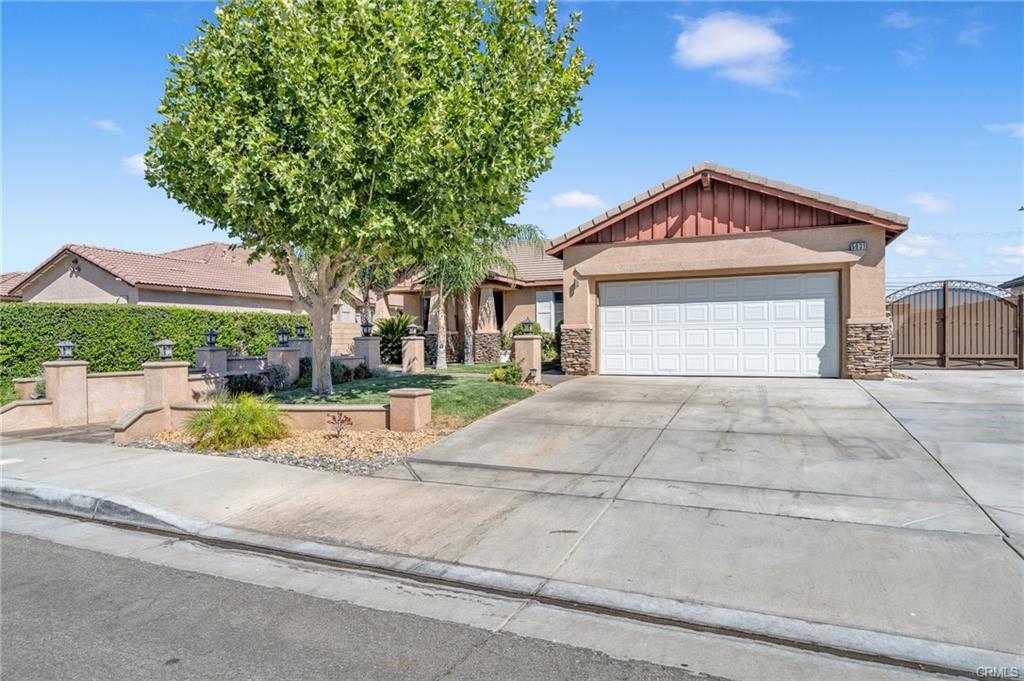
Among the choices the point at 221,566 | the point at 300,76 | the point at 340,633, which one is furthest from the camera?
the point at 300,76

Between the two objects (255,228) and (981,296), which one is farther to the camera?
(981,296)

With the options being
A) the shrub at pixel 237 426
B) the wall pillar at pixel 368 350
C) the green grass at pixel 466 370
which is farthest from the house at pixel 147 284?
the shrub at pixel 237 426

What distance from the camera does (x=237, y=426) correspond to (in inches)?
368

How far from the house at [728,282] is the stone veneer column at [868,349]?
0.9 inches

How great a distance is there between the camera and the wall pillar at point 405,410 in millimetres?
9844

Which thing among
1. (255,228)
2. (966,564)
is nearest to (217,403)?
(255,228)

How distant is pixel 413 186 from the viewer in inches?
428

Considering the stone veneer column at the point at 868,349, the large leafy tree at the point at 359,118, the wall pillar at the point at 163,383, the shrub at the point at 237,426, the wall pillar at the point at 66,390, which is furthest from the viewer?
the stone veneer column at the point at 868,349

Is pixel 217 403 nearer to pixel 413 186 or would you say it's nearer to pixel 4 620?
pixel 413 186

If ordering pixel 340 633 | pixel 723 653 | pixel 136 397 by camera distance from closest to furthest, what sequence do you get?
1. pixel 723 653
2. pixel 340 633
3. pixel 136 397

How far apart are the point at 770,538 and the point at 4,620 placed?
5.89 m

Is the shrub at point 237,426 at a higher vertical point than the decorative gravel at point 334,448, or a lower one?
higher

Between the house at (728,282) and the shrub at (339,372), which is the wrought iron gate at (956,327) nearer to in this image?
the house at (728,282)

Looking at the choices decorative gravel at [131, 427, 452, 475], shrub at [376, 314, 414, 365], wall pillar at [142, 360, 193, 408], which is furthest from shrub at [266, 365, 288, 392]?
shrub at [376, 314, 414, 365]
